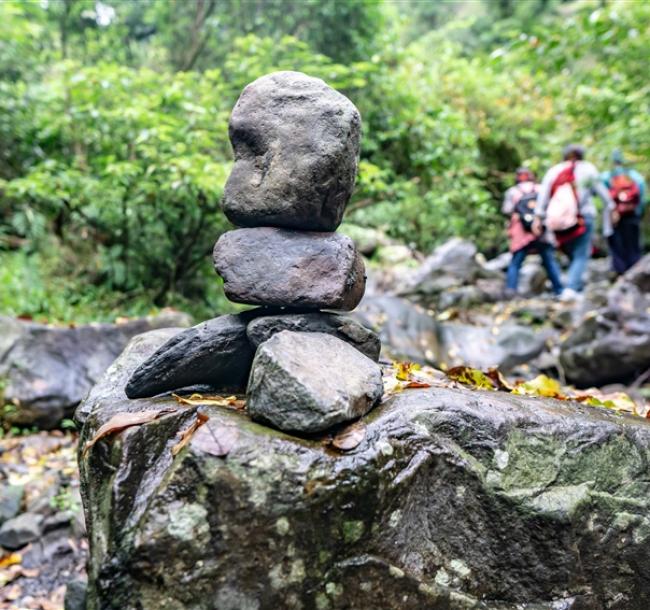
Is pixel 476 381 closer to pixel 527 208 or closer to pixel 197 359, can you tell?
pixel 197 359

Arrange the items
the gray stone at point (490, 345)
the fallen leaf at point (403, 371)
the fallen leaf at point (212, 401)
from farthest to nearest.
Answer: the gray stone at point (490, 345) < the fallen leaf at point (403, 371) < the fallen leaf at point (212, 401)

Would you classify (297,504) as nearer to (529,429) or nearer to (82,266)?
(529,429)

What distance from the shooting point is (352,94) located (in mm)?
9172

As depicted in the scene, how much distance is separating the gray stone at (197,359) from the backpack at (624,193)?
8.72 metres

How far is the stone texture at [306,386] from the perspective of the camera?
7.34 feet

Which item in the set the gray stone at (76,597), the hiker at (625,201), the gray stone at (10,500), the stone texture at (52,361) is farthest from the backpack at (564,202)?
the gray stone at (10,500)

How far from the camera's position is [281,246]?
110 inches

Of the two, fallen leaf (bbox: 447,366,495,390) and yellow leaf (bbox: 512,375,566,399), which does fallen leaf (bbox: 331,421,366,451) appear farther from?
yellow leaf (bbox: 512,375,566,399)

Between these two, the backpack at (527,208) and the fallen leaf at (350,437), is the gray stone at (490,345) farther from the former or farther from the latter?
the fallen leaf at (350,437)

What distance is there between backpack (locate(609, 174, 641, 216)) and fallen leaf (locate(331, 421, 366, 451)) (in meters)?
8.92

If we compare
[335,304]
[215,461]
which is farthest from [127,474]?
[335,304]

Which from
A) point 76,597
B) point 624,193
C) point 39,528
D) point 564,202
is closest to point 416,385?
point 76,597

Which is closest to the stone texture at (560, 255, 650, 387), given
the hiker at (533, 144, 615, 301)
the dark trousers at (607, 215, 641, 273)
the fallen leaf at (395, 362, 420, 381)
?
the hiker at (533, 144, 615, 301)

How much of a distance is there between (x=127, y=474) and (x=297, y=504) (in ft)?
2.37
